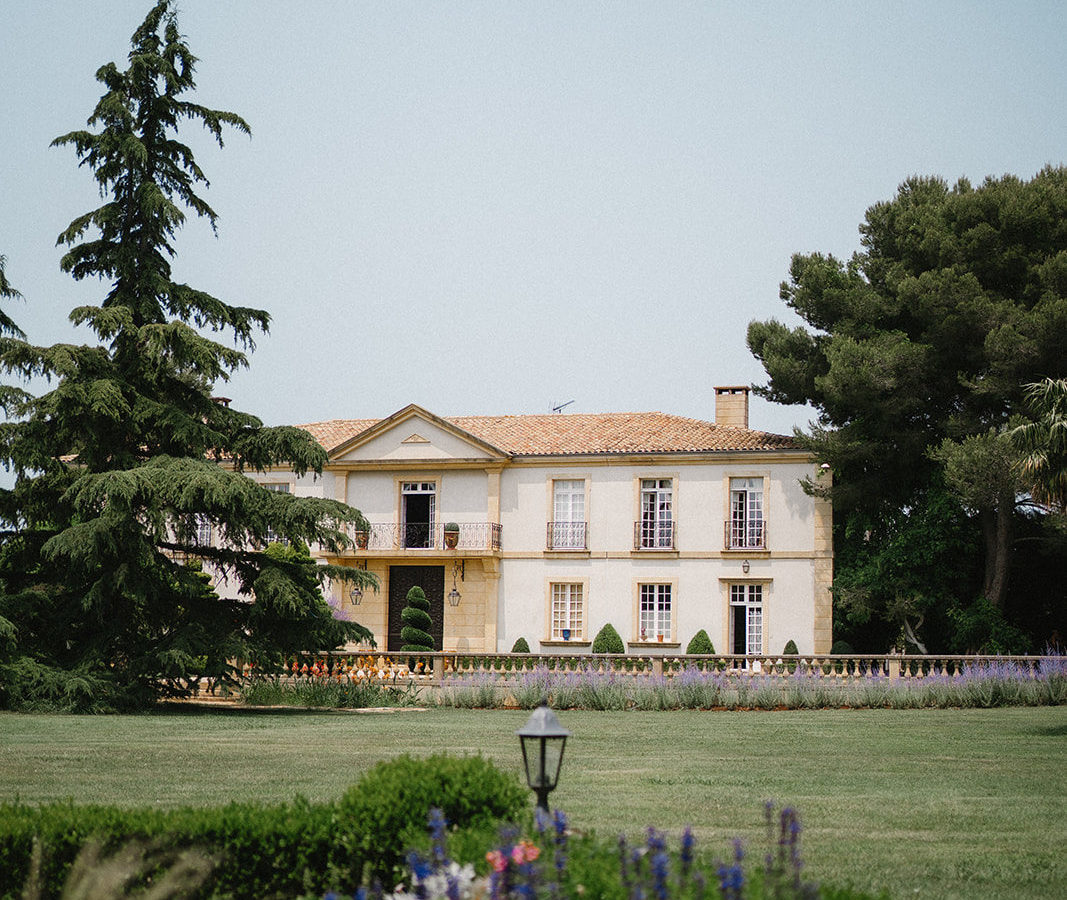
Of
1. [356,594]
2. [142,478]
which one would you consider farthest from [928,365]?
[142,478]

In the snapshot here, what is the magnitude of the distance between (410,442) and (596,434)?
5.37 metres

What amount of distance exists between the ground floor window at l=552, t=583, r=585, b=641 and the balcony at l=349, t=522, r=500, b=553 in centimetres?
227

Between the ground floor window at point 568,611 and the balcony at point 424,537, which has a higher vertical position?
the balcony at point 424,537

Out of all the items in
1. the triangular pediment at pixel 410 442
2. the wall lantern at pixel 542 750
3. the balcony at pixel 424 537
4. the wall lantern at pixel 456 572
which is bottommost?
the wall lantern at pixel 542 750

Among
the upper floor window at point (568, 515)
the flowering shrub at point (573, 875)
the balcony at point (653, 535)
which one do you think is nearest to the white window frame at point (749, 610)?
the balcony at point (653, 535)

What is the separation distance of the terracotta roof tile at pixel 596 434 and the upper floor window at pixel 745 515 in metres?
1.08

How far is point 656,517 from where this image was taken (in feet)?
114

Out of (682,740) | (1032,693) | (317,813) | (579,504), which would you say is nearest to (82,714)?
(682,740)

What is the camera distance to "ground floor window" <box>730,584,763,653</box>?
1326 inches

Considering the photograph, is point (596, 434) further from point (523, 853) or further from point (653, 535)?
A: point (523, 853)

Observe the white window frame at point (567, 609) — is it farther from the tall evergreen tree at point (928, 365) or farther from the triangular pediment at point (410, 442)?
the tall evergreen tree at point (928, 365)

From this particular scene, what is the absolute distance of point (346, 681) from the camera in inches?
894

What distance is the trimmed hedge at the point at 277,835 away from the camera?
5910 millimetres

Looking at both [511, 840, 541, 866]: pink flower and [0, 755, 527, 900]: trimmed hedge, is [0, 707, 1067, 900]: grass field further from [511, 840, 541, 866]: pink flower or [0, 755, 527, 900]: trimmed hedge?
[511, 840, 541, 866]: pink flower
